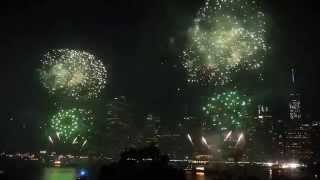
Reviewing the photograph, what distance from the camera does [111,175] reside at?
53156 millimetres

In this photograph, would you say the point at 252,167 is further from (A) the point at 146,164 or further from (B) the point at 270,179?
(A) the point at 146,164

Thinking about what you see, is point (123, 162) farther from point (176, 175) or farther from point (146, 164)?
point (176, 175)

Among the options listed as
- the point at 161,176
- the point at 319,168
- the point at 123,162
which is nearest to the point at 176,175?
the point at 161,176

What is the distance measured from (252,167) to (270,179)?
67477 millimetres

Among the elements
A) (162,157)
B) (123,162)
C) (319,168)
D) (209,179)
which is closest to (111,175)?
(123,162)

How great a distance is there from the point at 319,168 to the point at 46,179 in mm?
107238

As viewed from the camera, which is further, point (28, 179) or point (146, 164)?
point (28, 179)

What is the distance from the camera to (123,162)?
55.3 m

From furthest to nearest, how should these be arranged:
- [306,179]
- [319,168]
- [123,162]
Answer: [319,168] → [306,179] → [123,162]

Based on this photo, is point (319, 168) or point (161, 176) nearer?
point (161, 176)

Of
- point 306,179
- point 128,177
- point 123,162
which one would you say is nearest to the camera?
point 128,177

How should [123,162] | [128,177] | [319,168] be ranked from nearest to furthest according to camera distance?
[128,177], [123,162], [319,168]

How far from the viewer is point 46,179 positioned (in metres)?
132

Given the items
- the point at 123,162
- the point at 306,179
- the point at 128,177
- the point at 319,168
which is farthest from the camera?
the point at 319,168
